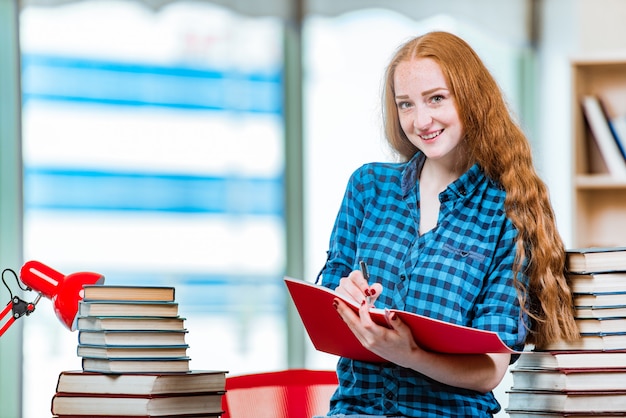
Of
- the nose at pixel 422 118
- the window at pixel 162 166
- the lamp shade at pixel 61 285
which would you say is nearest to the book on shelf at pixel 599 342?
the nose at pixel 422 118

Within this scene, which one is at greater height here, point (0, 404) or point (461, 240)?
point (461, 240)

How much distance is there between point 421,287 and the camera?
168 cm

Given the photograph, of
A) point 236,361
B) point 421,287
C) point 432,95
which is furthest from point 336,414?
point 236,361

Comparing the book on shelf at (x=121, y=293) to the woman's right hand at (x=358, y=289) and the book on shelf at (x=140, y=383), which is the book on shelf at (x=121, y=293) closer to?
the book on shelf at (x=140, y=383)

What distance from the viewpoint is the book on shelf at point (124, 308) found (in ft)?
5.26

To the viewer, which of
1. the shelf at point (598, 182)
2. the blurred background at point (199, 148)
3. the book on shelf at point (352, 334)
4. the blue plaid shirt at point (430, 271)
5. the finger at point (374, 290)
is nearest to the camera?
the book on shelf at point (352, 334)

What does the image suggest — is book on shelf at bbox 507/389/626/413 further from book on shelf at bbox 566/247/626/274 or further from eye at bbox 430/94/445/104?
eye at bbox 430/94/445/104

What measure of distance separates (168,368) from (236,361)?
2309mm

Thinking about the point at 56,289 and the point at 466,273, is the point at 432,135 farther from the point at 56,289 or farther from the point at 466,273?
the point at 56,289

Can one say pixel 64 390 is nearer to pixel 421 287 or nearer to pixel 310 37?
pixel 421 287

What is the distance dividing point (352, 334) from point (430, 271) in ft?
0.66

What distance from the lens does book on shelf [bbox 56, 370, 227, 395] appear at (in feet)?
5.18

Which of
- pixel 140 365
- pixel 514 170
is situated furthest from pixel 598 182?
pixel 140 365

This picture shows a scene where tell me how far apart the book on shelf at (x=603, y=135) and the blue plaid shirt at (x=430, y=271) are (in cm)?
202
